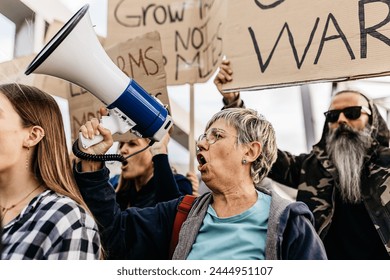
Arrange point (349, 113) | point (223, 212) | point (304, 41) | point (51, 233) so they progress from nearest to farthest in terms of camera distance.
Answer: point (51, 233) → point (223, 212) → point (304, 41) → point (349, 113)

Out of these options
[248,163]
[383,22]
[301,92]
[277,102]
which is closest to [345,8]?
Result: [383,22]

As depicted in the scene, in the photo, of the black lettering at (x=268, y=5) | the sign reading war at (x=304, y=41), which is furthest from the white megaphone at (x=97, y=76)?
the black lettering at (x=268, y=5)

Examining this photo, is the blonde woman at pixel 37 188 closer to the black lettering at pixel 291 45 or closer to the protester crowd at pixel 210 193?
the protester crowd at pixel 210 193

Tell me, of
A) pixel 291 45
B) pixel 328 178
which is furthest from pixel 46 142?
pixel 328 178

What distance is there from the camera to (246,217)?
1.58m

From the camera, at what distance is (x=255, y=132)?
5.64 ft

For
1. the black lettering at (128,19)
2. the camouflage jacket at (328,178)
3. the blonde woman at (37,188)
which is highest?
the black lettering at (128,19)

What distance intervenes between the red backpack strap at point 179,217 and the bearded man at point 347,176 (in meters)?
0.48

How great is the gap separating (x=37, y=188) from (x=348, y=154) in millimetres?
1170

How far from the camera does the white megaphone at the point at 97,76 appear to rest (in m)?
1.46

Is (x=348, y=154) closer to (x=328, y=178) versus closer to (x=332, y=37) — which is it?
(x=328, y=178)

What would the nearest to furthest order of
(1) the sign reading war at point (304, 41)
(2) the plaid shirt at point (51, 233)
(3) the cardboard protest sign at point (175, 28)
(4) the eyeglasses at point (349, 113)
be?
(2) the plaid shirt at point (51, 233) < (1) the sign reading war at point (304, 41) < (4) the eyeglasses at point (349, 113) < (3) the cardboard protest sign at point (175, 28)
